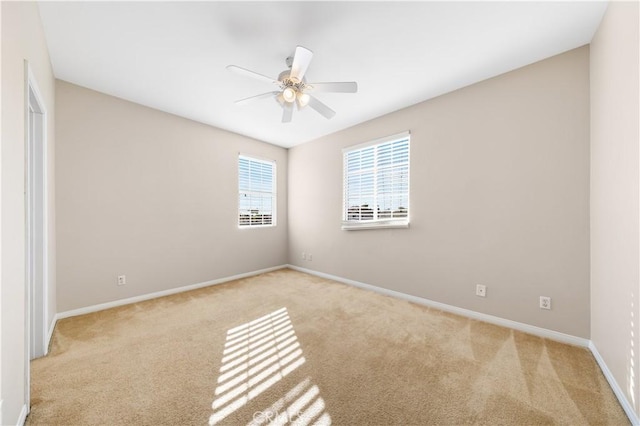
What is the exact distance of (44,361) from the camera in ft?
6.21

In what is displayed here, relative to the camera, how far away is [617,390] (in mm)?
1533

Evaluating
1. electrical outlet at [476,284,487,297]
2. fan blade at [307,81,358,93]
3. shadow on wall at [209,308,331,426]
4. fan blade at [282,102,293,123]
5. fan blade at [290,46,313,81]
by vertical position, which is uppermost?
fan blade at [290,46,313,81]

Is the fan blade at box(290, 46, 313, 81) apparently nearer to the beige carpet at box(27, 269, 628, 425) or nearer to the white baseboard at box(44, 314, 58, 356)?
the beige carpet at box(27, 269, 628, 425)

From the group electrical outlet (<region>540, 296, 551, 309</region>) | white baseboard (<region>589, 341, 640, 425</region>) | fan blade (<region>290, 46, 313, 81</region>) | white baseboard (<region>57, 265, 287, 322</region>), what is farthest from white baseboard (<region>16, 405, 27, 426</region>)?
electrical outlet (<region>540, 296, 551, 309</region>)

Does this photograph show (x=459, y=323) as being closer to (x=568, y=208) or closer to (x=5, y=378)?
(x=568, y=208)

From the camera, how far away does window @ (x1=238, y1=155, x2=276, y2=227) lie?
14.7 ft

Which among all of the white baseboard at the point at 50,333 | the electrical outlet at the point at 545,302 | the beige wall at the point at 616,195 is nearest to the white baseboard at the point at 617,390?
the beige wall at the point at 616,195

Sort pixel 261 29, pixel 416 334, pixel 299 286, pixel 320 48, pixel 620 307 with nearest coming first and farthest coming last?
pixel 620 307 < pixel 261 29 < pixel 320 48 < pixel 416 334 < pixel 299 286

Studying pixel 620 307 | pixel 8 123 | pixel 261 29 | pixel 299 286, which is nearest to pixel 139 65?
pixel 261 29

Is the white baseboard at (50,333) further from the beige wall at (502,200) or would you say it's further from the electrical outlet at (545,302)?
the electrical outlet at (545,302)

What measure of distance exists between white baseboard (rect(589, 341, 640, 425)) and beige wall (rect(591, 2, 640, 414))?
3 cm

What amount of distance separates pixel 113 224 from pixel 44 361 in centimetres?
159

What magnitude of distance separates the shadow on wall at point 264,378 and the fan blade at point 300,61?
2352mm

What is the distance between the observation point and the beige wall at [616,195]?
1416 mm
